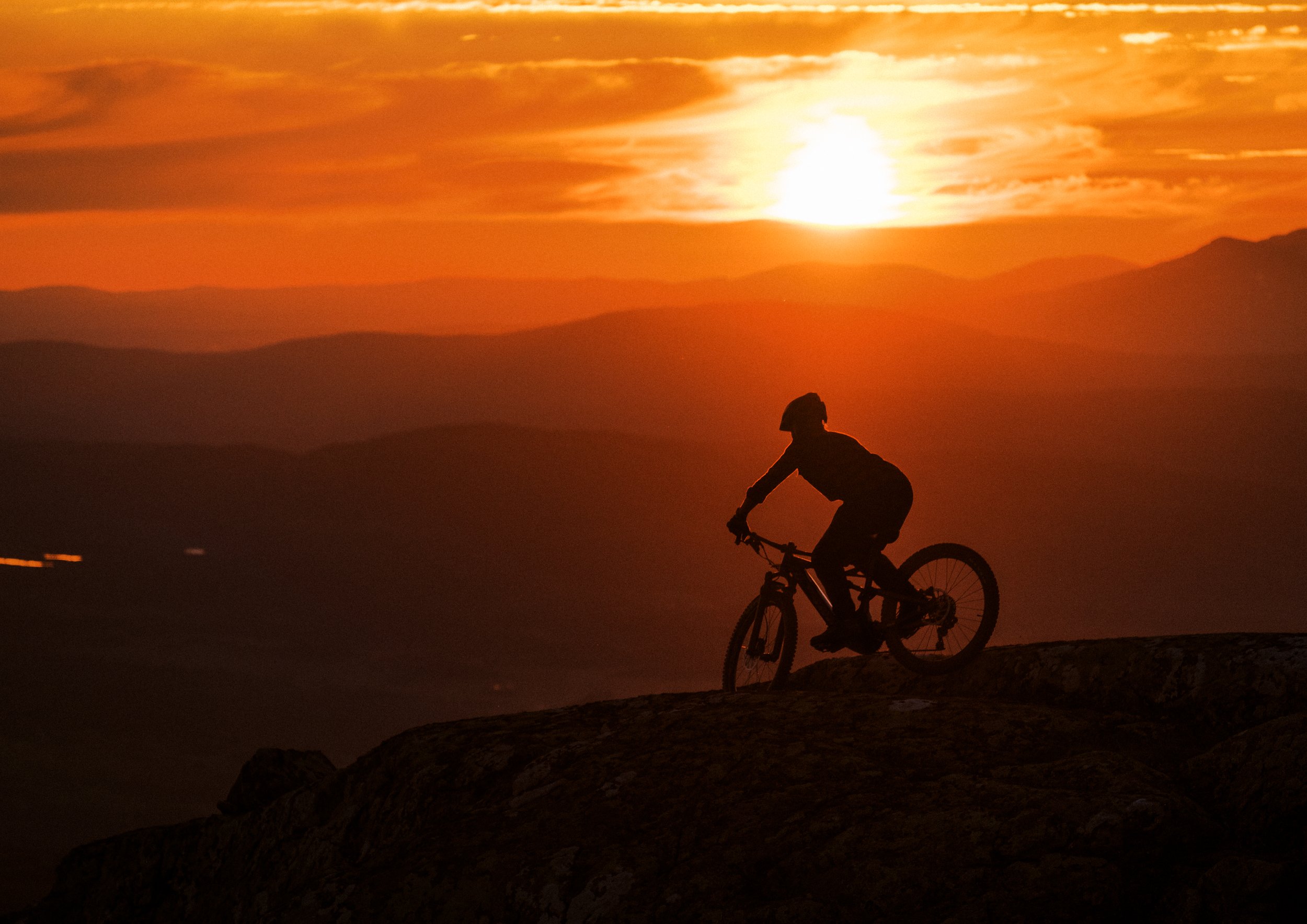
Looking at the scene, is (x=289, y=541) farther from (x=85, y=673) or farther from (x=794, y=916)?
(x=794, y=916)

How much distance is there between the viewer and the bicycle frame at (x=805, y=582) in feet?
30.6

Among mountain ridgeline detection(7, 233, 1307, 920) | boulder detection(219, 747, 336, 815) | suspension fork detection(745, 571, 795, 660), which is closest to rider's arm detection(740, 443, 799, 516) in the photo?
suspension fork detection(745, 571, 795, 660)

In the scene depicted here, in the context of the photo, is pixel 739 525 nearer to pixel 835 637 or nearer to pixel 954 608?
pixel 835 637

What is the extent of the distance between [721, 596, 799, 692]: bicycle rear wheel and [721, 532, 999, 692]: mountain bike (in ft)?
0.04

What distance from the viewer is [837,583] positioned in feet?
30.7

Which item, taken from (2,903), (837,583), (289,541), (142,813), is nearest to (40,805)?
(142,813)

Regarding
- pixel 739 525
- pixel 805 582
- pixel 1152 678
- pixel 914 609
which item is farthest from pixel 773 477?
pixel 1152 678

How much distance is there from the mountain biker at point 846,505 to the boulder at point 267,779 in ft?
16.7

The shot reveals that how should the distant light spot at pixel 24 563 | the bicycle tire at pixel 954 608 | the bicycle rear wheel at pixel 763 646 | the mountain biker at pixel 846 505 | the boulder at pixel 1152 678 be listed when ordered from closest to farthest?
the boulder at pixel 1152 678 < the bicycle tire at pixel 954 608 < the mountain biker at pixel 846 505 < the bicycle rear wheel at pixel 763 646 < the distant light spot at pixel 24 563

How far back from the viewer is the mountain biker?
30.4 feet

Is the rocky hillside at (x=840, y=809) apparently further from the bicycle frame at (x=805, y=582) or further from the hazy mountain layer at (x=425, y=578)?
the hazy mountain layer at (x=425, y=578)

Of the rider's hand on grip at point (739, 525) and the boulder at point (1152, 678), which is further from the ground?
the rider's hand on grip at point (739, 525)

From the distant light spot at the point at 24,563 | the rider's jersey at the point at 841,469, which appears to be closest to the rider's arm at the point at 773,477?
the rider's jersey at the point at 841,469

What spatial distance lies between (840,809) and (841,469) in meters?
3.10
